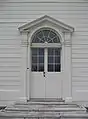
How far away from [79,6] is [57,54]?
2.26m

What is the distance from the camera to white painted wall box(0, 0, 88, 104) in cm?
1039

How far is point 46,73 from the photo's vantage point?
10531 millimetres

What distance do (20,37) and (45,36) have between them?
109 centimetres

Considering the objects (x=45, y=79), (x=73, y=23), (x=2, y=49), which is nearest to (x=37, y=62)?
(x=45, y=79)

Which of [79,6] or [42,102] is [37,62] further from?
[79,6]

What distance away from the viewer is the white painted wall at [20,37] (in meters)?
10.4

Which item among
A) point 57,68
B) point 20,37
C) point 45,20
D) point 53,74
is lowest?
point 53,74

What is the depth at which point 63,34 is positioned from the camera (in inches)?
414

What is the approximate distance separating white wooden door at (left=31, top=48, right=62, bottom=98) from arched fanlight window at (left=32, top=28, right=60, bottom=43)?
1.28ft

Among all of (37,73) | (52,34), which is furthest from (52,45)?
(37,73)

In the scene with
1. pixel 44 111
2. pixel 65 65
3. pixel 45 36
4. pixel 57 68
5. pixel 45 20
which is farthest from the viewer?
pixel 45 36

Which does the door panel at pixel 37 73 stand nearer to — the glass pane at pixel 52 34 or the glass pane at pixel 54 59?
the glass pane at pixel 54 59

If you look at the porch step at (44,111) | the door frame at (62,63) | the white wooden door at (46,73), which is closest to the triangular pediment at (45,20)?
the door frame at (62,63)

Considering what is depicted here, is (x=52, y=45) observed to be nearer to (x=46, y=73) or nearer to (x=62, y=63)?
(x=62, y=63)
